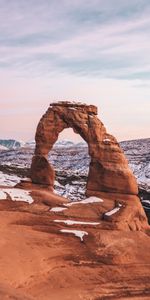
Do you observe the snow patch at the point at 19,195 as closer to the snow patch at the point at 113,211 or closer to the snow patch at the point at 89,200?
the snow patch at the point at 89,200

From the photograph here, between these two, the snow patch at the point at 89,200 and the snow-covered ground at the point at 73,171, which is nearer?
the snow patch at the point at 89,200

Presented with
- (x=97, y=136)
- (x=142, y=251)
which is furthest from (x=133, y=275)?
(x=97, y=136)

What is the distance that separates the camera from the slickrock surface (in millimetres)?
27061

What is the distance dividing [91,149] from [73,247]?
1529 centimetres

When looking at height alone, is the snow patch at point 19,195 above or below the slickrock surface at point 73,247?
above

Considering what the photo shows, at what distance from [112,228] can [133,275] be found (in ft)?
22.6

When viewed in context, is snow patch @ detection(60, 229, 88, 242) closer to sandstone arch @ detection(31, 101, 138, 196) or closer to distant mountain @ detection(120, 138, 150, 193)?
sandstone arch @ detection(31, 101, 138, 196)

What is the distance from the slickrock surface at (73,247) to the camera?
2706 centimetres

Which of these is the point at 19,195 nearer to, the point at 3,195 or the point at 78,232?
the point at 3,195

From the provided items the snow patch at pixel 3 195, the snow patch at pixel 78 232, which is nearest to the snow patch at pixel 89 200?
the snow patch at pixel 3 195

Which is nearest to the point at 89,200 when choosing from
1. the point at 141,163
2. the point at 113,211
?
the point at 113,211

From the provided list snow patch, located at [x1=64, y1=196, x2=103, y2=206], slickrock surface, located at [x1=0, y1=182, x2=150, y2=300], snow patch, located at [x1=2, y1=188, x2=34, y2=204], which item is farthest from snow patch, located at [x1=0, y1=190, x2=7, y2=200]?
snow patch, located at [x1=64, y1=196, x2=103, y2=206]

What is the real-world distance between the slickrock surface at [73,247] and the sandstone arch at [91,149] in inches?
58.0

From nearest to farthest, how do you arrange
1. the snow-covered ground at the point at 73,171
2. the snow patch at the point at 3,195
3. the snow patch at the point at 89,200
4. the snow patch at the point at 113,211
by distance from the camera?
the snow patch at the point at 113,211 < the snow patch at the point at 3,195 < the snow patch at the point at 89,200 < the snow-covered ground at the point at 73,171
